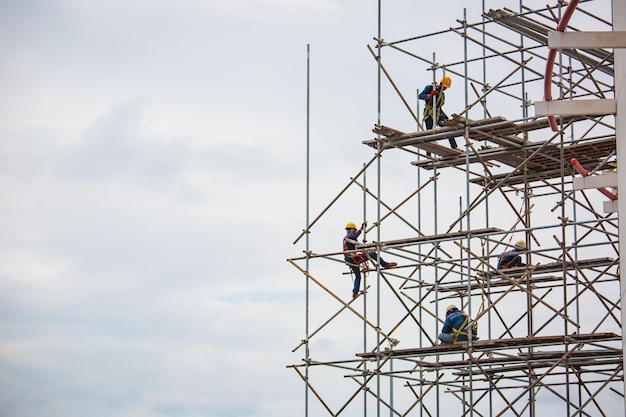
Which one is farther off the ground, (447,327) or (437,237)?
(437,237)

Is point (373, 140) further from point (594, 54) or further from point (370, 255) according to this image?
point (594, 54)

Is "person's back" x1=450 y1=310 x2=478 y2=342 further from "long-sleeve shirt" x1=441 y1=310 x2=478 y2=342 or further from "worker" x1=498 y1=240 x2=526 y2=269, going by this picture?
"worker" x1=498 y1=240 x2=526 y2=269

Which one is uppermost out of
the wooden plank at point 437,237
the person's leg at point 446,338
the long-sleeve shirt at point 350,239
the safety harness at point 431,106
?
the safety harness at point 431,106

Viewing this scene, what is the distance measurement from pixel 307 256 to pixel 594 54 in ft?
23.3

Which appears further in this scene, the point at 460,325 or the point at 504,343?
the point at 460,325

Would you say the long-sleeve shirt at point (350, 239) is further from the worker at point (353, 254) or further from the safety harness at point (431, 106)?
the safety harness at point (431, 106)

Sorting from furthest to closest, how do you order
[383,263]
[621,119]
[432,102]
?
[432,102], [383,263], [621,119]

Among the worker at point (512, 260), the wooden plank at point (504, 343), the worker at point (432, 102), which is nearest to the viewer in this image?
the wooden plank at point (504, 343)

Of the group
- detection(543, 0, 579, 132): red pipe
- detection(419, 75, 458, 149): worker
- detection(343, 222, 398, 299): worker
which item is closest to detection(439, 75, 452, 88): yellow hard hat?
detection(419, 75, 458, 149): worker

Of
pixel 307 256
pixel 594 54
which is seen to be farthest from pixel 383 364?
pixel 594 54

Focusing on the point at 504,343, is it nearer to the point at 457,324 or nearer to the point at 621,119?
the point at 457,324

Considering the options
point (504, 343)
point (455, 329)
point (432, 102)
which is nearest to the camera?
point (504, 343)

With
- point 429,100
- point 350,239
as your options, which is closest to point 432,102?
point 429,100

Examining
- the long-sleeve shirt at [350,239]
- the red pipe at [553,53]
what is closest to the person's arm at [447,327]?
the long-sleeve shirt at [350,239]
